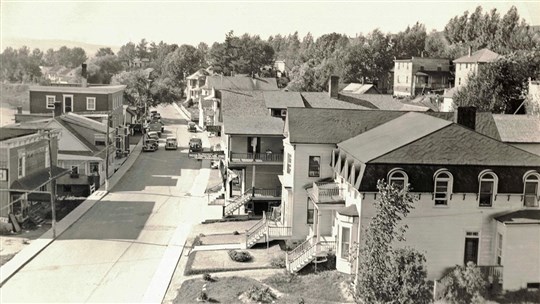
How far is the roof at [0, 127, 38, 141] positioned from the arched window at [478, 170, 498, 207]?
27010 mm

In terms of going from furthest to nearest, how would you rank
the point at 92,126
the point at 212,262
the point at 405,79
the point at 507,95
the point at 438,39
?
1. the point at 438,39
2. the point at 405,79
3. the point at 507,95
4. the point at 92,126
5. the point at 212,262

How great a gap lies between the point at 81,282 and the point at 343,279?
1183 cm

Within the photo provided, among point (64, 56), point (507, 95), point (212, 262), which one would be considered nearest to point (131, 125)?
point (507, 95)

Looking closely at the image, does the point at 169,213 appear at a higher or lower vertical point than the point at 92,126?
lower

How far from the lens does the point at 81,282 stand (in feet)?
89.0

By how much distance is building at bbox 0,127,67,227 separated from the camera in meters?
34.8

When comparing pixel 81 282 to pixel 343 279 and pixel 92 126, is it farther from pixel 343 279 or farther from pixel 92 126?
pixel 92 126

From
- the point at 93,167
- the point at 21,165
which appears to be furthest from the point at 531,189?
the point at 93,167

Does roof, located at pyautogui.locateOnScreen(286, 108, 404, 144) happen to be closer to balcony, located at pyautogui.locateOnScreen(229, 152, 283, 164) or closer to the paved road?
balcony, located at pyautogui.locateOnScreen(229, 152, 283, 164)

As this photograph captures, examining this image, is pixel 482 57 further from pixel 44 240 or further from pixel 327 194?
pixel 44 240

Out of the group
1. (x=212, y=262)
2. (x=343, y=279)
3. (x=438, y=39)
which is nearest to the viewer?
(x=343, y=279)

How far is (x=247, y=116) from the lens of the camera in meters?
47.0

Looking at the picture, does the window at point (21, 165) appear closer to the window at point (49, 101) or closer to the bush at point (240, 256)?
the bush at point (240, 256)

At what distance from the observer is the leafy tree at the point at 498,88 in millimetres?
59156
